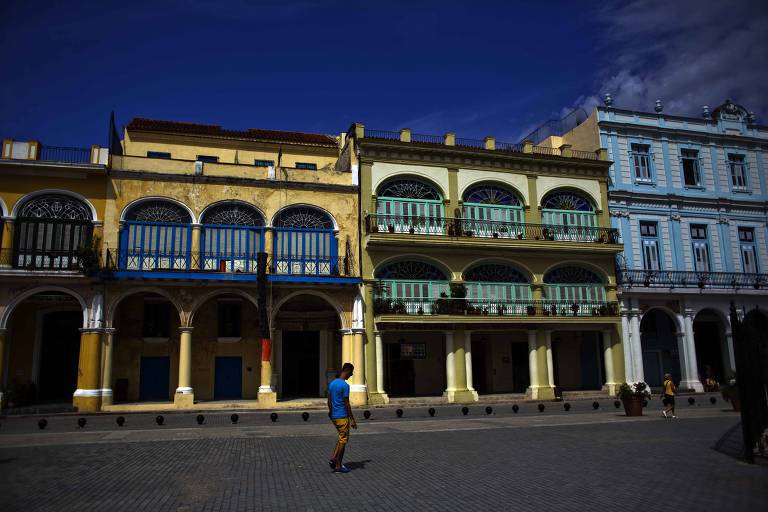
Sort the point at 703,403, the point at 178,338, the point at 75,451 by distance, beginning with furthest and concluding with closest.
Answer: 1. the point at 178,338
2. the point at 703,403
3. the point at 75,451

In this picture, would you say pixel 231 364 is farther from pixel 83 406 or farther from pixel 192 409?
pixel 83 406

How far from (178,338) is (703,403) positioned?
70.1 ft

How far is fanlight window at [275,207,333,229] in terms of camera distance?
26766 mm

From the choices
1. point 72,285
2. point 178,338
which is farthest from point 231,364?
point 72,285

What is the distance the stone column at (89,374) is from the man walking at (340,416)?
1631 centimetres

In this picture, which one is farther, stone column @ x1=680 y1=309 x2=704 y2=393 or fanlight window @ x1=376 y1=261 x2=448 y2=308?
stone column @ x1=680 y1=309 x2=704 y2=393

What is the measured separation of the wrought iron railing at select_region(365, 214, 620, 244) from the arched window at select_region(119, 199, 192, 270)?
7651 millimetres

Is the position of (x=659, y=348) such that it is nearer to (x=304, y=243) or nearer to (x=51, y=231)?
(x=304, y=243)

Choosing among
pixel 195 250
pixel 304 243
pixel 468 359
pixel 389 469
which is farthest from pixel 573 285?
pixel 389 469

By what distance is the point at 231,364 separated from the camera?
27.1 m

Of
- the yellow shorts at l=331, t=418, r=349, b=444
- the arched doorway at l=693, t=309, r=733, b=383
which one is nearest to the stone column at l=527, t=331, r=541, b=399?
the arched doorway at l=693, t=309, r=733, b=383

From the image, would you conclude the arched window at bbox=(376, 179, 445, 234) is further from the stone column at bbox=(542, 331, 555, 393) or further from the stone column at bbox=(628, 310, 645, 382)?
the stone column at bbox=(628, 310, 645, 382)

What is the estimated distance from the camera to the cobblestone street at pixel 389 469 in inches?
303

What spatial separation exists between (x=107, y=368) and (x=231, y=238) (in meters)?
6.80
